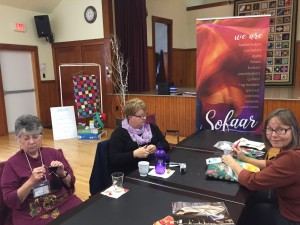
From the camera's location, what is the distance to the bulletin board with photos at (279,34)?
268 inches

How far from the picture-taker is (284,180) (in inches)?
49.4

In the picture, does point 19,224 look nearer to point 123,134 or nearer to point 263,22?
point 123,134

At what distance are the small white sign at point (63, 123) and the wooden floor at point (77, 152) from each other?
7.2 inches

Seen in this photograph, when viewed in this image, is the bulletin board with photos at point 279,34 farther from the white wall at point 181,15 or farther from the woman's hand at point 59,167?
the woman's hand at point 59,167

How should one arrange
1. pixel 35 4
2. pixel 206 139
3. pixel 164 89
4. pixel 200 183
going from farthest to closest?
pixel 35 4 < pixel 164 89 < pixel 206 139 < pixel 200 183

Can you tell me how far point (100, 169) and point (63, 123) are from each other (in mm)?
3549

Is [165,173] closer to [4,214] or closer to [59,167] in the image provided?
[59,167]

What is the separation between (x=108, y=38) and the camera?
214 inches

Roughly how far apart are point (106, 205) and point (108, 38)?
4.66 m

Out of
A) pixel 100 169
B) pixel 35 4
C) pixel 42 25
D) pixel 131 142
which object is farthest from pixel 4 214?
pixel 35 4

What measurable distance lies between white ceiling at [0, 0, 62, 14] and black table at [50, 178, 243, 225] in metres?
5.46

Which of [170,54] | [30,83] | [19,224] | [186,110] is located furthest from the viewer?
[170,54]

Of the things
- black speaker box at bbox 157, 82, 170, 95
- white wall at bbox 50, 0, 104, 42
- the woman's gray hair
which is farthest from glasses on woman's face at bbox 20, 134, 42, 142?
white wall at bbox 50, 0, 104, 42

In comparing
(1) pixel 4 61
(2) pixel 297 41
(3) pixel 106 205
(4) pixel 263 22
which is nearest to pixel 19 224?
(3) pixel 106 205
